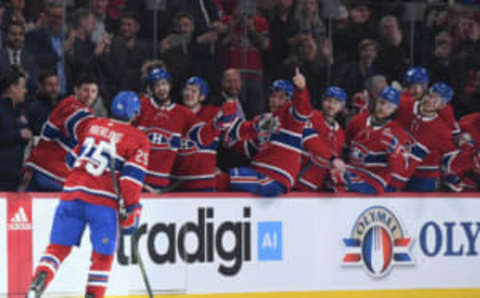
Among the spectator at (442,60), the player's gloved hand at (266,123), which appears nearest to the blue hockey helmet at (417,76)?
the spectator at (442,60)

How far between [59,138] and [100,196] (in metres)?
0.78

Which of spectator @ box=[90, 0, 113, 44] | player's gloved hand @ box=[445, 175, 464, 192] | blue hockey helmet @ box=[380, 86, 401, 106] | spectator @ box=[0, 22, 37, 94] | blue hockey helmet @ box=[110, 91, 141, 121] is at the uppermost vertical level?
spectator @ box=[90, 0, 113, 44]

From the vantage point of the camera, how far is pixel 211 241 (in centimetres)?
757

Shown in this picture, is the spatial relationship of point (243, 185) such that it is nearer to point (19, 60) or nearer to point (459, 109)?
point (19, 60)

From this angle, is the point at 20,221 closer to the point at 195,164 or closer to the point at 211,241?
the point at 211,241

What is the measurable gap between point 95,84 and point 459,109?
3.54 metres

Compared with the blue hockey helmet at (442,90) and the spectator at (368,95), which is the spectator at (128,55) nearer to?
the spectator at (368,95)

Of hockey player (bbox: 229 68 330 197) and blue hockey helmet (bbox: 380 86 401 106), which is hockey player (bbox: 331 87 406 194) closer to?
blue hockey helmet (bbox: 380 86 401 106)

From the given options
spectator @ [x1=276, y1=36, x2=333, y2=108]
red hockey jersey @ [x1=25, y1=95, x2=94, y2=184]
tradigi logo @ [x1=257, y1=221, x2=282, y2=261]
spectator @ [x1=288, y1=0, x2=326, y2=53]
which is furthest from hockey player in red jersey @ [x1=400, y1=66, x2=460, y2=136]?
red hockey jersey @ [x1=25, y1=95, x2=94, y2=184]

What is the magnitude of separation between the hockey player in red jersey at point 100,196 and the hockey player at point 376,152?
1800 millimetres

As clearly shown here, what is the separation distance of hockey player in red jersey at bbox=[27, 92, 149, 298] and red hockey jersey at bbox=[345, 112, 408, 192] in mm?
2006

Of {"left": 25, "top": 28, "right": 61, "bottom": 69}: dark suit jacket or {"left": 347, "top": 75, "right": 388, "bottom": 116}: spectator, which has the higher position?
{"left": 25, "top": 28, "right": 61, "bottom": 69}: dark suit jacket

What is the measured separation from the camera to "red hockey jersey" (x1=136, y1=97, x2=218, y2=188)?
776 cm

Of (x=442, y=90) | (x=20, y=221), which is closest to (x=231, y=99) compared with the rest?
(x=442, y=90)
